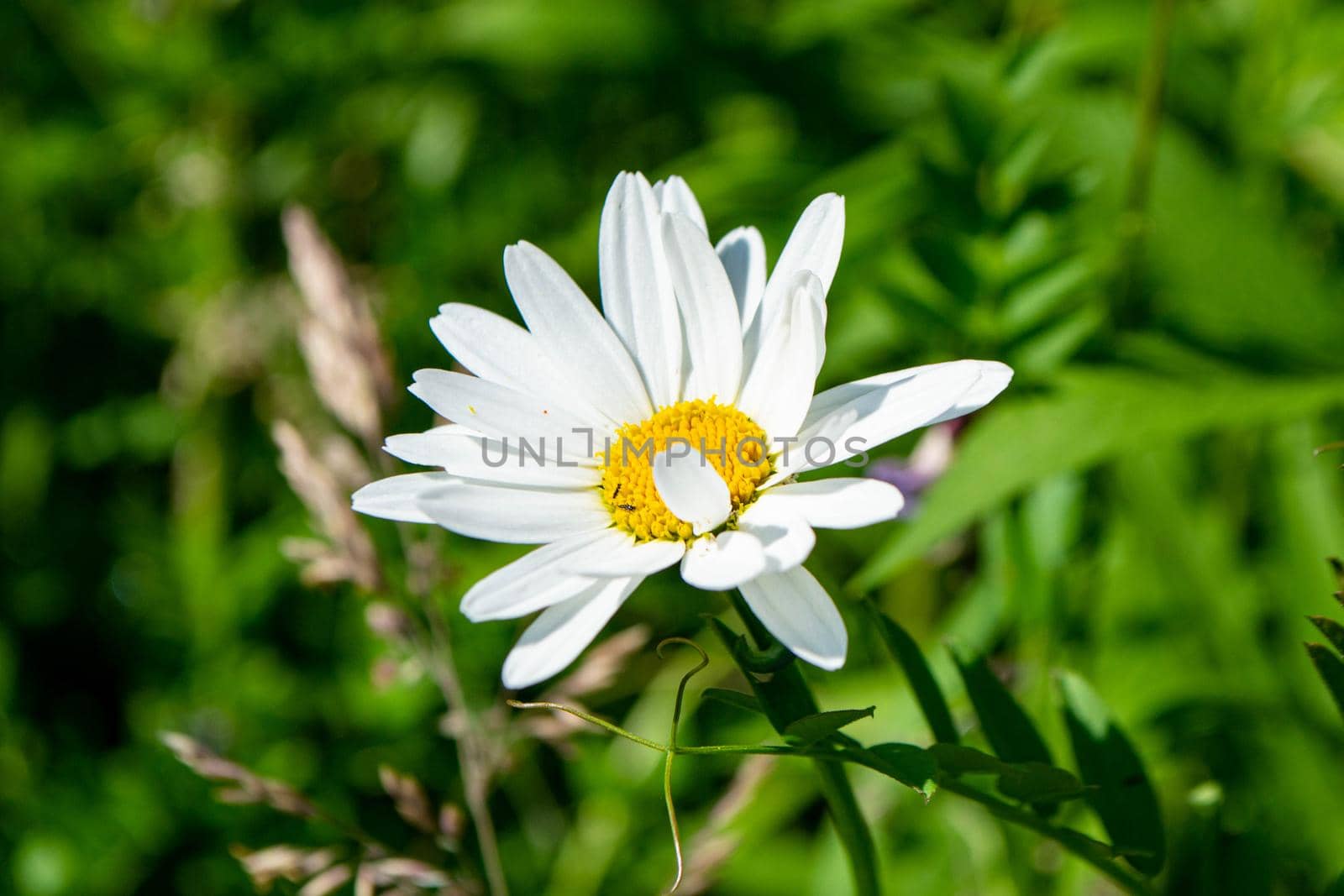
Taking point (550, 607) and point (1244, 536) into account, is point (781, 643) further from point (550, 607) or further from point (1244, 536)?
point (1244, 536)

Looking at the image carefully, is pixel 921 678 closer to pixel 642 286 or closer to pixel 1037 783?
pixel 1037 783

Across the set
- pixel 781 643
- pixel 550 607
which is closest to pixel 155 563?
pixel 550 607

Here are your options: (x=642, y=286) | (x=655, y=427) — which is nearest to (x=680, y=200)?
(x=642, y=286)

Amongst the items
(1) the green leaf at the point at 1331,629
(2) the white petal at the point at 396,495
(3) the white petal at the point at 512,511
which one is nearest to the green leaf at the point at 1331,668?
(1) the green leaf at the point at 1331,629

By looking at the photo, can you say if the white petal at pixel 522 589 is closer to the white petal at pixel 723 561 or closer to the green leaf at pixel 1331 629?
the white petal at pixel 723 561

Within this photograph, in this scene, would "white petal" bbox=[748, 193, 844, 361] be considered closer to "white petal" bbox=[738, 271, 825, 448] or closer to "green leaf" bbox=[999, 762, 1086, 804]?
"white petal" bbox=[738, 271, 825, 448]

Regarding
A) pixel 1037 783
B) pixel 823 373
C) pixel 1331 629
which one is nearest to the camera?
pixel 1331 629
